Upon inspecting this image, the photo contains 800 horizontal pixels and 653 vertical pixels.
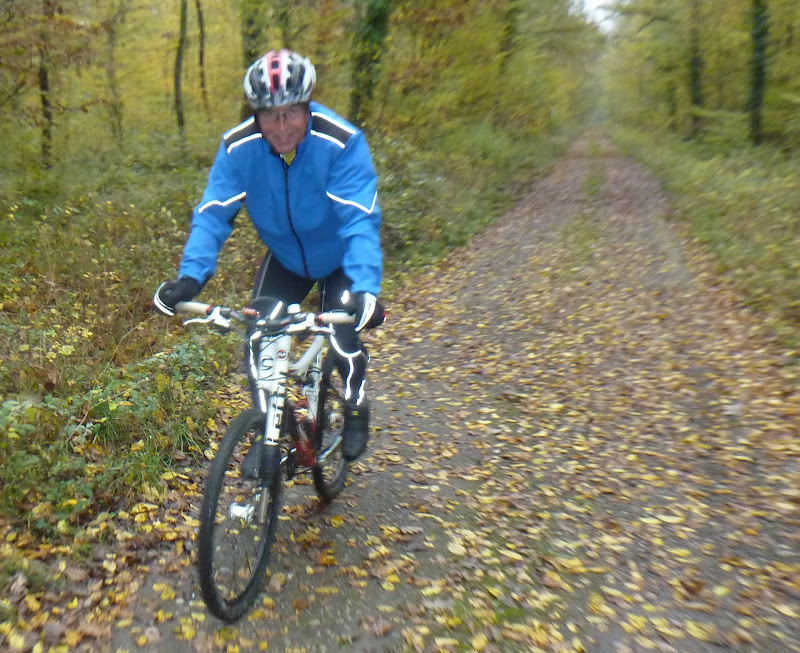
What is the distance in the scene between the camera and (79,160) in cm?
1423

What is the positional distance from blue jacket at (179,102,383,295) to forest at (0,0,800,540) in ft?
6.05

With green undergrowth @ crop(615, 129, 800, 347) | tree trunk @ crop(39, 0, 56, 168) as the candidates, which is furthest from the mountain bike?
tree trunk @ crop(39, 0, 56, 168)

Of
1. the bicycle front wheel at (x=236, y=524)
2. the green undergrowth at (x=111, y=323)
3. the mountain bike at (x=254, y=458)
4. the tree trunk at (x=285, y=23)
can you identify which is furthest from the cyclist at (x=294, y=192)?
the tree trunk at (x=285, y=23)

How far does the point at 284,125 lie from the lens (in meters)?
3.28

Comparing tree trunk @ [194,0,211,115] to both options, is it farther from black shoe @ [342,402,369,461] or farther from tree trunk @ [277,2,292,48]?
black shoe @ [342,402,369,461]

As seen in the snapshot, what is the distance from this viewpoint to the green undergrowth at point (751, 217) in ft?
27.6

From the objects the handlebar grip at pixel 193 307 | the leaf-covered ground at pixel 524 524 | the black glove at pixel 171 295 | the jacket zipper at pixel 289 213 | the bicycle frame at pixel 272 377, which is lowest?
the leaf-covered ground at pixel 524 524

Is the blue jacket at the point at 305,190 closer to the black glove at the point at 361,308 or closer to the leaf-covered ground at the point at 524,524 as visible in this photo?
the black glove at the point at 361,308

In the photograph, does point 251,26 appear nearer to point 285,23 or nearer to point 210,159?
point 285,23

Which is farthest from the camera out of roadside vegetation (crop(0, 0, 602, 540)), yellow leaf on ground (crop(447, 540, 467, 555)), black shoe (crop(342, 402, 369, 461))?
roadside vegetation (crop(0, 0, 602, 540))

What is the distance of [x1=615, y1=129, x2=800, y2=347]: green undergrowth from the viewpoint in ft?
27.6

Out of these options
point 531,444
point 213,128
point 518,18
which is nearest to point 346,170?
point 531,444

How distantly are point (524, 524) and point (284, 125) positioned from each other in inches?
114

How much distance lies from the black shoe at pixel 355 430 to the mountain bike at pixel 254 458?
395 millimetres
